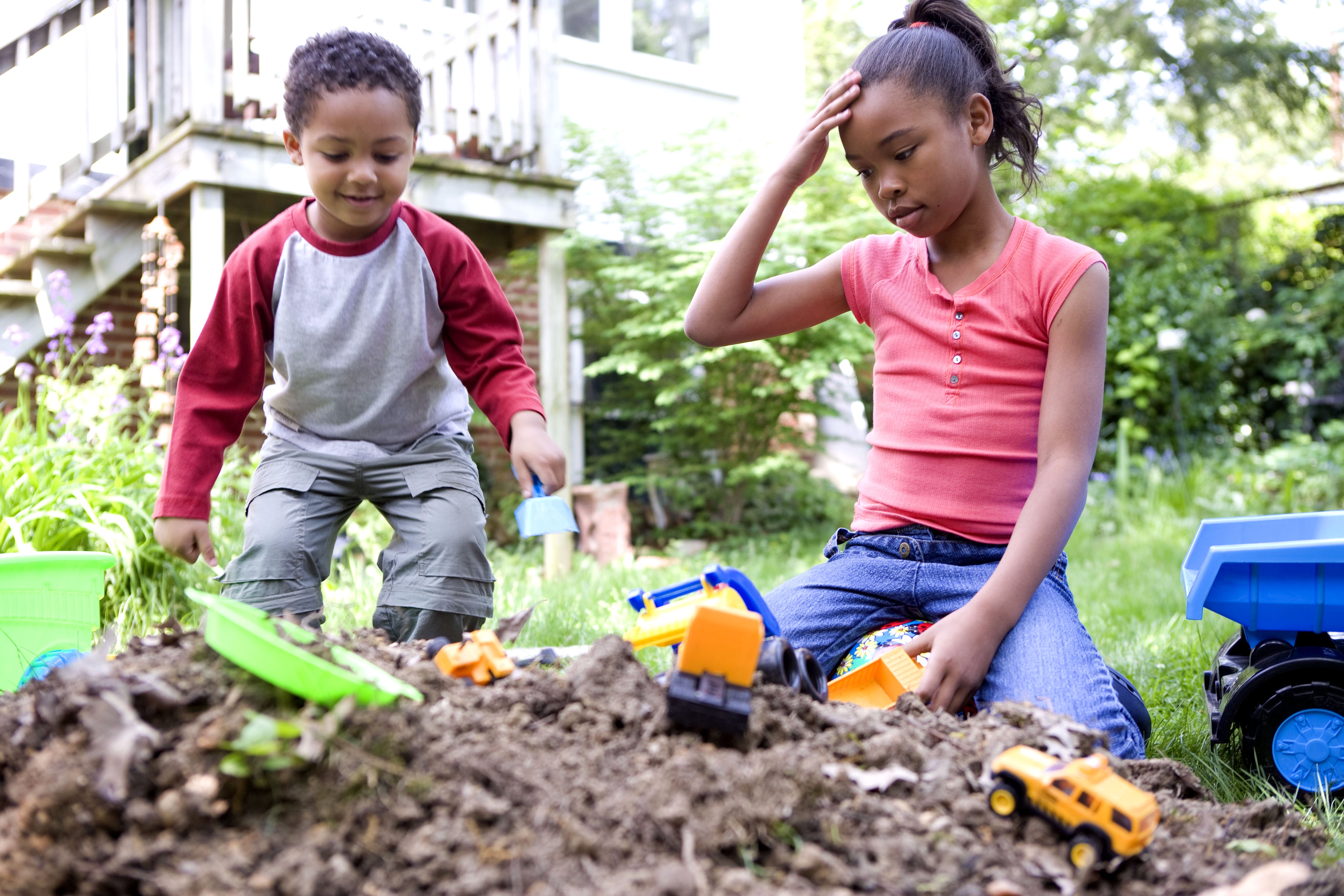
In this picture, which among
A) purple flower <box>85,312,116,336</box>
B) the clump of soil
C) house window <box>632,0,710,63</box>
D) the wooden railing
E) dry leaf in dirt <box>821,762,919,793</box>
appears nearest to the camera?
the clump of soil

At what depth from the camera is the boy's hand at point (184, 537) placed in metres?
2.04

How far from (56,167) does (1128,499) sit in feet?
21.2

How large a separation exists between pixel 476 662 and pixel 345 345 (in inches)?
40.3

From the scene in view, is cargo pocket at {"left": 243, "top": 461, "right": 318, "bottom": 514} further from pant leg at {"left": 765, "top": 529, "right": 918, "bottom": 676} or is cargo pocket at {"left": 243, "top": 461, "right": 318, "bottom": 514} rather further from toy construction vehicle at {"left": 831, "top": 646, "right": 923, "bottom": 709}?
toy construction vehicle at {"left": 831, "top": 646, "right": 923, "bottom": 709}

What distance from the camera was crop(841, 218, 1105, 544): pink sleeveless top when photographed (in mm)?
1964

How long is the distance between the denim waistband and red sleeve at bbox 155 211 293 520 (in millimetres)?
1339

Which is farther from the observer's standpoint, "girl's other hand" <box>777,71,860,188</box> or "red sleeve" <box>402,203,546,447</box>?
"red sleeve" <box>402,203,546,447</box>

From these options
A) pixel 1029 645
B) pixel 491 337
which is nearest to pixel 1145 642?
pixel 1029 645

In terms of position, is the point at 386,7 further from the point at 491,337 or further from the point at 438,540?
the point at 438,540

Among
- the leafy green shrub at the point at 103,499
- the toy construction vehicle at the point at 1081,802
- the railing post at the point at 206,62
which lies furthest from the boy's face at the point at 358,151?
the railing post at the point at 206,62

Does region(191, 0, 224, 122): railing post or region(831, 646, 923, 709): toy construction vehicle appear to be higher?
region(191, 0, 224, 122): railing post

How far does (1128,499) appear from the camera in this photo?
6711 millimetres

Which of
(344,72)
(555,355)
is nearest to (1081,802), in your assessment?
(344,72)

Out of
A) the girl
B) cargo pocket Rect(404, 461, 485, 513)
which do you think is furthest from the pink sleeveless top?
cargo pocket Rect(404, 461, 485, 513)
